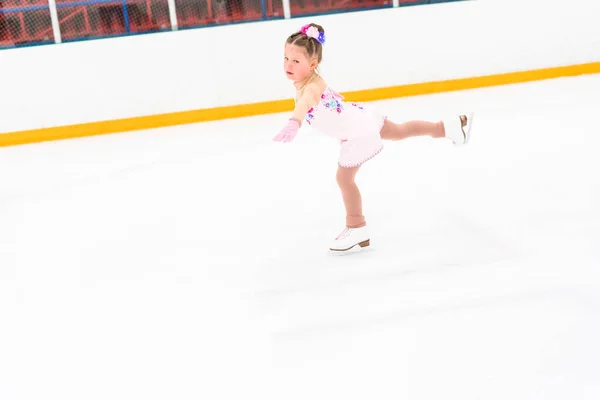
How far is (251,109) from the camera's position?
6.17 metres

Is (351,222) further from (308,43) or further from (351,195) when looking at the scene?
(308,43)

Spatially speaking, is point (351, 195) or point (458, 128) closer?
point (351, 195)

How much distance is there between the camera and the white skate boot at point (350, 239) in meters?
2.47

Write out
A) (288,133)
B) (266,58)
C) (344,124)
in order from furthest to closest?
(266,58), (344,124), (288,133)

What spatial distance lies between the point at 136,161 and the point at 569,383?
3472 mm

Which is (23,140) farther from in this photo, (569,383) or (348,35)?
(569,383)

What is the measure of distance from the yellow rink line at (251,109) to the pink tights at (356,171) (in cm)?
365

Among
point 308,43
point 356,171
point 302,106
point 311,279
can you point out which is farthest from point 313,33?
point 311,279

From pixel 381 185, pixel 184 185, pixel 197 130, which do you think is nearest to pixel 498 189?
pixel 381 185

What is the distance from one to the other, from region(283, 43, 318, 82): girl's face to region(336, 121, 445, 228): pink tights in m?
0.36

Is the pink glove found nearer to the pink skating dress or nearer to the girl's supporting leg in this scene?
the pink skating dress

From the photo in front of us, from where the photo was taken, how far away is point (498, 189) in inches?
122

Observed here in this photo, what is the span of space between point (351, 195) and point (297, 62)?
0.50 m

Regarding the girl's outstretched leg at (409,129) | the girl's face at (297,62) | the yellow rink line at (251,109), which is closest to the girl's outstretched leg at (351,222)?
the girl's outstretched leg at (409,129)
